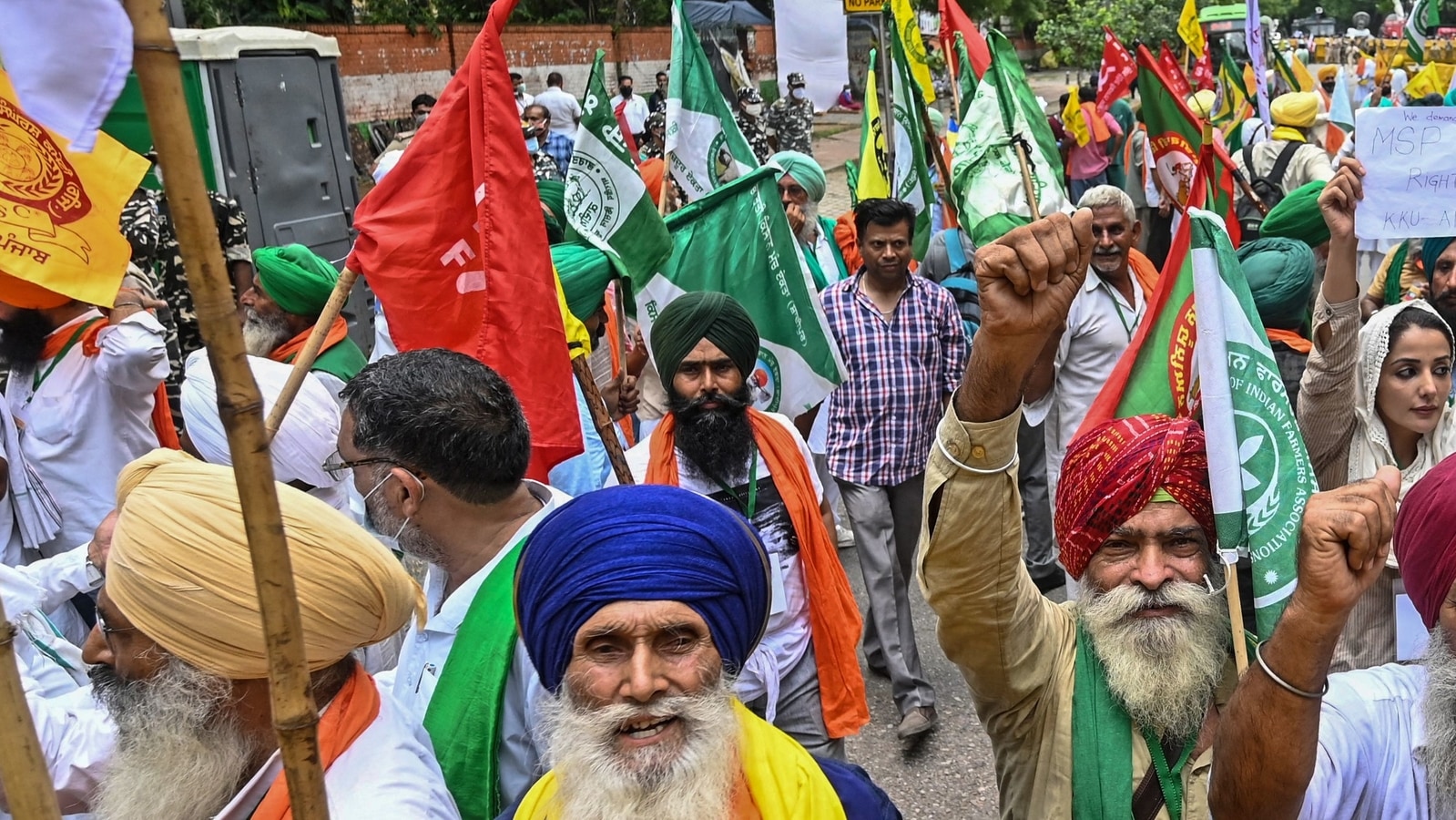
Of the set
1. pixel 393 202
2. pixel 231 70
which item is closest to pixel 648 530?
pixel 393 202

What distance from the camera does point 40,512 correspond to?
3938 millimetres

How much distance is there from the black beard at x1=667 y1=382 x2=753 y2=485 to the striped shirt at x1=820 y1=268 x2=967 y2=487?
147cm

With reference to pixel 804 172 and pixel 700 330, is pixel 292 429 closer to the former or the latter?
pixel 700 330

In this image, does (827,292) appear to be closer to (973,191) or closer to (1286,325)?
(973,191)

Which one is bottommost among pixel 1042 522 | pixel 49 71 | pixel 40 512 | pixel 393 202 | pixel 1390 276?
pixel 1042 522

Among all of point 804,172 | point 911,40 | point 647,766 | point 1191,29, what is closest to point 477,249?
point 647,766

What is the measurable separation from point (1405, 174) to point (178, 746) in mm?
3413

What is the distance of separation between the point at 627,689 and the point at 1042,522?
4.48 metres

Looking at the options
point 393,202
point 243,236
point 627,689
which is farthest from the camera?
point 243,236

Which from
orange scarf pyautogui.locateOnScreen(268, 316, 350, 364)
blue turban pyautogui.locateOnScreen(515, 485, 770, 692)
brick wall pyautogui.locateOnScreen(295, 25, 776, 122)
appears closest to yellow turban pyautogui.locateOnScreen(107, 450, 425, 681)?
blue turban pyautogui.locateOnScreen(515, 485, 770, 692)

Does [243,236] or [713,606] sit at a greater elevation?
[713,606]

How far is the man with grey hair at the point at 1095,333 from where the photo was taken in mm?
5074

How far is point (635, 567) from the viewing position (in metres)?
2.00

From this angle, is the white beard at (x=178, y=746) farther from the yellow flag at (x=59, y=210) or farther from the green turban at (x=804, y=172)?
the green turban at (x=804, y=172)
